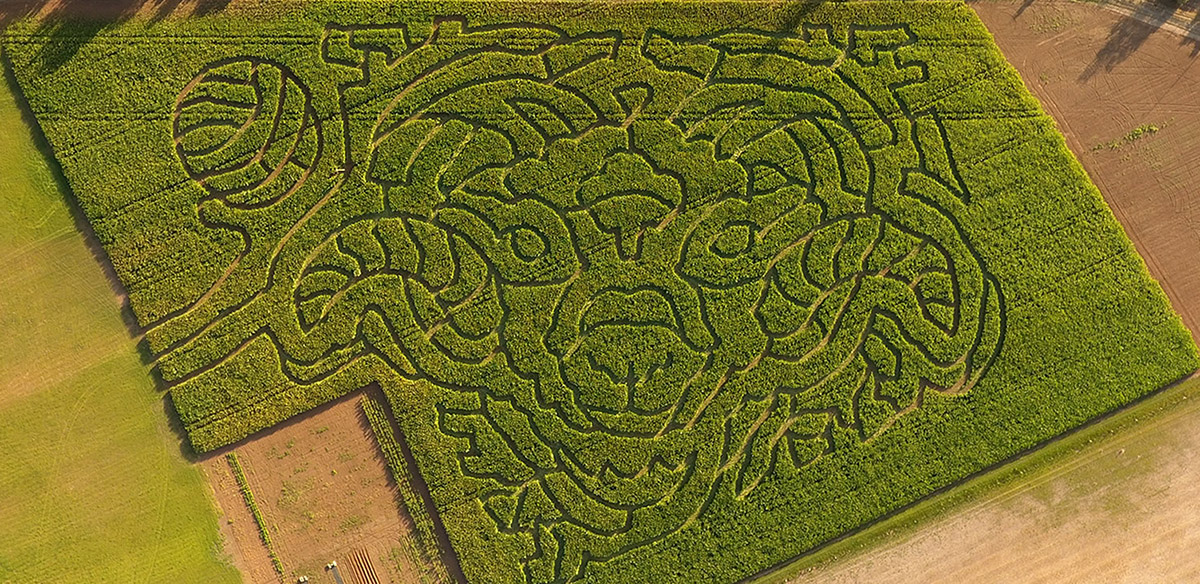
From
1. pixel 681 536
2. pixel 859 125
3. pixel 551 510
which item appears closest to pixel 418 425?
pixel 551 510

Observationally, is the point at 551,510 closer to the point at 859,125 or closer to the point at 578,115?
the point at 578,115

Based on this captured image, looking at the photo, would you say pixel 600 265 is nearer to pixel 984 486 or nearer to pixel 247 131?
pixel 247 131

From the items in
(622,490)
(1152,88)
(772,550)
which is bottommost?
(772,550)

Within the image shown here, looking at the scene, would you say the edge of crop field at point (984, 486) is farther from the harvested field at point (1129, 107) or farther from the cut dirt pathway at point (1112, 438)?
the harvested field at point (1129, 107)

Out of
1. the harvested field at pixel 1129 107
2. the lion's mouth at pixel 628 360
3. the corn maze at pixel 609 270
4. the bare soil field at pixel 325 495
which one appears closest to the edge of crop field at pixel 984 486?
the corn maze at pixel 609 270

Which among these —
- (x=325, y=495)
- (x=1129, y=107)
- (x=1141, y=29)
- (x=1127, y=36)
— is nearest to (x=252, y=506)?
(x=325, y=495)

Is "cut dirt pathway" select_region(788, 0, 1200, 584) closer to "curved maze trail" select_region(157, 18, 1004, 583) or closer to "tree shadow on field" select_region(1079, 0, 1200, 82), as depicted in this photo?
"tree shadow on field" select_region(1079, 0, 1200, 82)
